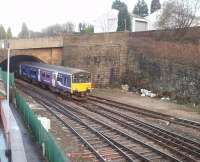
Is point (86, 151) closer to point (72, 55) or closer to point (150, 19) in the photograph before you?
point (72, 55)

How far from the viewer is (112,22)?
240ft

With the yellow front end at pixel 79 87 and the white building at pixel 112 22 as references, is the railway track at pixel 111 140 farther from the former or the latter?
the white building at pixel 112 22

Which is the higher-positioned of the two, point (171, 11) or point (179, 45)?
point (171, 11)

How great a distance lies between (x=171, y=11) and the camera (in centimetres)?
3984

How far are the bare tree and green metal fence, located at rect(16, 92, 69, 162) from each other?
2091cm

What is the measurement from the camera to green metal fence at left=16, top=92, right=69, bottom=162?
11189 mm

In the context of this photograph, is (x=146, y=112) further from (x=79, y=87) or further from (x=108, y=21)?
(x=108, y=21)

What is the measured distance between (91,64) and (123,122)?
63.6 ft

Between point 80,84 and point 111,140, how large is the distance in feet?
41.3

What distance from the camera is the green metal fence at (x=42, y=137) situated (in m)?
11.2

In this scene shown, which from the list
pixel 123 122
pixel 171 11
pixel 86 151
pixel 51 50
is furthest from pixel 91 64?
pixel 86 151

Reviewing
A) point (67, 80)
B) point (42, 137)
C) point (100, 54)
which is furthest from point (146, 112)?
point (100, 54)

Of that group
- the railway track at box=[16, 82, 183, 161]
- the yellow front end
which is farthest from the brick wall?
the railway track at box=[16, 82, 183, 161]

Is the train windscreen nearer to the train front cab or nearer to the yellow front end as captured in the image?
the train front cab
